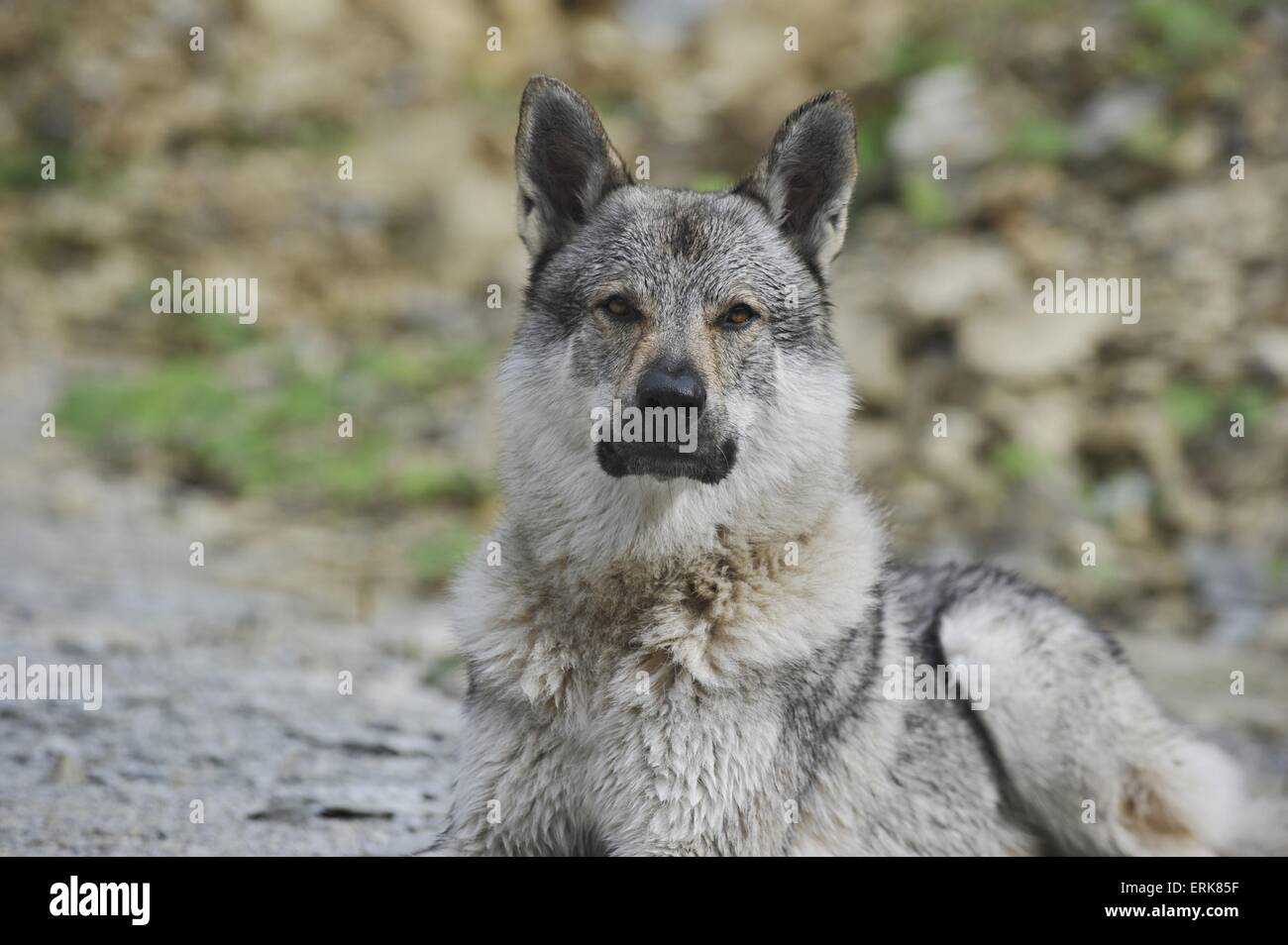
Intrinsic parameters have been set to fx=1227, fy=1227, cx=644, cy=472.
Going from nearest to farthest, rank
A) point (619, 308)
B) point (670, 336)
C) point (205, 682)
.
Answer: point (670, 336), point (619, 308), point (205, 682)

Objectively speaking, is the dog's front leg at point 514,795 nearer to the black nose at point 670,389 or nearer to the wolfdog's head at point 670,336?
the wolfdog's head at point 670,336

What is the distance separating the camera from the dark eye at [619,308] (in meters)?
5.49

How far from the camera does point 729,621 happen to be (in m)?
5.32

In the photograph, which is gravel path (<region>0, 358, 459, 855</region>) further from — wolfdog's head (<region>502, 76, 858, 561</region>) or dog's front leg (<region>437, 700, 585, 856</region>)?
wolfdog's head (<region>502, 76, 858, 561</region>)

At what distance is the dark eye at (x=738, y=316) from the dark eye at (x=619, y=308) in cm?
41

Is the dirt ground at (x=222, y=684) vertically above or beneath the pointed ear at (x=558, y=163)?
beneath

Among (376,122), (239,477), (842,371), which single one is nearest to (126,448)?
(239,477)

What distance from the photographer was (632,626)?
533cm

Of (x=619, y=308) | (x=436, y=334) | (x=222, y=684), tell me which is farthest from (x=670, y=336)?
(x=436, y=334)

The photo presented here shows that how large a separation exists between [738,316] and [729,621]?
137 cm

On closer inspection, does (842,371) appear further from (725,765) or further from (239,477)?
(239,477)

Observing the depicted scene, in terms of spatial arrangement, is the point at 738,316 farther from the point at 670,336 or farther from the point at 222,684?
the point at 222,684

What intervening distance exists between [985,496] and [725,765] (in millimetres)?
8076

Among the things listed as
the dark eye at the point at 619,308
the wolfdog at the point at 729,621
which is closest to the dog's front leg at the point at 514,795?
the wolfdog at the point at 729,621
